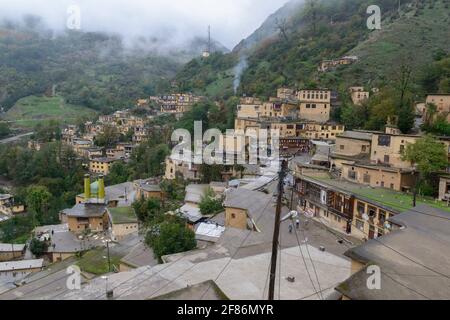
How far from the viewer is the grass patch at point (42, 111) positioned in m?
77.4

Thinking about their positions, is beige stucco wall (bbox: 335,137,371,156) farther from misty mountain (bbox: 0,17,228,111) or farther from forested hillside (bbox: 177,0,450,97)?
misty mountain (bbox: 0,17,228,111)

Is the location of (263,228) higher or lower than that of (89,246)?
higher

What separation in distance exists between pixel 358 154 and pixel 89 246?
16200 mm

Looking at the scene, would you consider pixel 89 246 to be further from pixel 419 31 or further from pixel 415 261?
pixel 419 31

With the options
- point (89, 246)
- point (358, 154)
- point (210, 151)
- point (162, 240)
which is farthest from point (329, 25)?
point (162, 240)

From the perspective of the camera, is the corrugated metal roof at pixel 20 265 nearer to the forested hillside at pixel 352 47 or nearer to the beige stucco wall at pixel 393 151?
the beige stucco wall at pixel 393 151

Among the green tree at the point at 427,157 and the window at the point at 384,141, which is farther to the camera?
the window at the point at 384,141

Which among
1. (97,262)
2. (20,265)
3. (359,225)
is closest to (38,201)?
(20,265)

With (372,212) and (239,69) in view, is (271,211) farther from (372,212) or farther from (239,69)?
(239,69)

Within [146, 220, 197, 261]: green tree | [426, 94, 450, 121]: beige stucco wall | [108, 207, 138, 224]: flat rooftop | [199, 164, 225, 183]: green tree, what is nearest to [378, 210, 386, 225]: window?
[146, 220, 197, 261]: green tree

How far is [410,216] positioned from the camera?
42.0 ft

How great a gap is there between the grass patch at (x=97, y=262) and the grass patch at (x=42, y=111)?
58.5m

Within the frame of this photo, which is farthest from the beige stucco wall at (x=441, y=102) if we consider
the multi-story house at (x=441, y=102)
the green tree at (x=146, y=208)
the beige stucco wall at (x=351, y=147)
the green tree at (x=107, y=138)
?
the green tree at (x=107, y=138)

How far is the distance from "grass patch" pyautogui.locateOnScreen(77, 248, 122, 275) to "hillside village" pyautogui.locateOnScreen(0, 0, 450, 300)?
0.12 metres
